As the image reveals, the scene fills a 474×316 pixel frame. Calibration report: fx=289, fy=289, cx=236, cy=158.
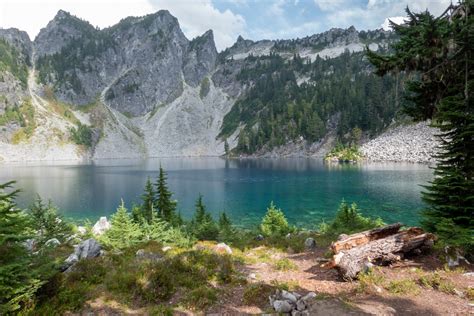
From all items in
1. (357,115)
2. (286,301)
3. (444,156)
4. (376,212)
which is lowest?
(376,212)

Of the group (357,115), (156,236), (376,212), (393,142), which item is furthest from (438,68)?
(357,115)

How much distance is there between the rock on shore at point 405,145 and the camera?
123812 millimetres

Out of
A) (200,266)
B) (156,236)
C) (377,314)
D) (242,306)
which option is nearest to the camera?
(377,314)

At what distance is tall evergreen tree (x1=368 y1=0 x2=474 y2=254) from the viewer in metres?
12.5

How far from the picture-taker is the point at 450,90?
1369 cm

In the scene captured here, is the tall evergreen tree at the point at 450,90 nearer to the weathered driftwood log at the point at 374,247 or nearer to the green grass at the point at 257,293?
the weathered driftwood log at the point at 374,247

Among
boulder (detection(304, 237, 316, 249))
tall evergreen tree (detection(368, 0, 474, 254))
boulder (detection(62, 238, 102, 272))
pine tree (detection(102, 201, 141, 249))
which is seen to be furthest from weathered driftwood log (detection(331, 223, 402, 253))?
pine tree (detection(102, 201, 141, 249))

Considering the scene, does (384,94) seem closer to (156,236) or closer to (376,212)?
(376,212)

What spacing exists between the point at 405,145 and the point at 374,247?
144m

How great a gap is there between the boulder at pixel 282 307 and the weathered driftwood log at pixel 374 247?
3562 millimetres

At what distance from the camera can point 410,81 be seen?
49.0 feet

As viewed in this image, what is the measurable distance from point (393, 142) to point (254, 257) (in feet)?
493

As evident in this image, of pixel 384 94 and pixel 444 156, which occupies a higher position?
pixel 384 94

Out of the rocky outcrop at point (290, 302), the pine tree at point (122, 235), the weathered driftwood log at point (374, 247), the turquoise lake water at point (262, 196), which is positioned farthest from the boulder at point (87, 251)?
the turquoise lake water at point (262, 196)
